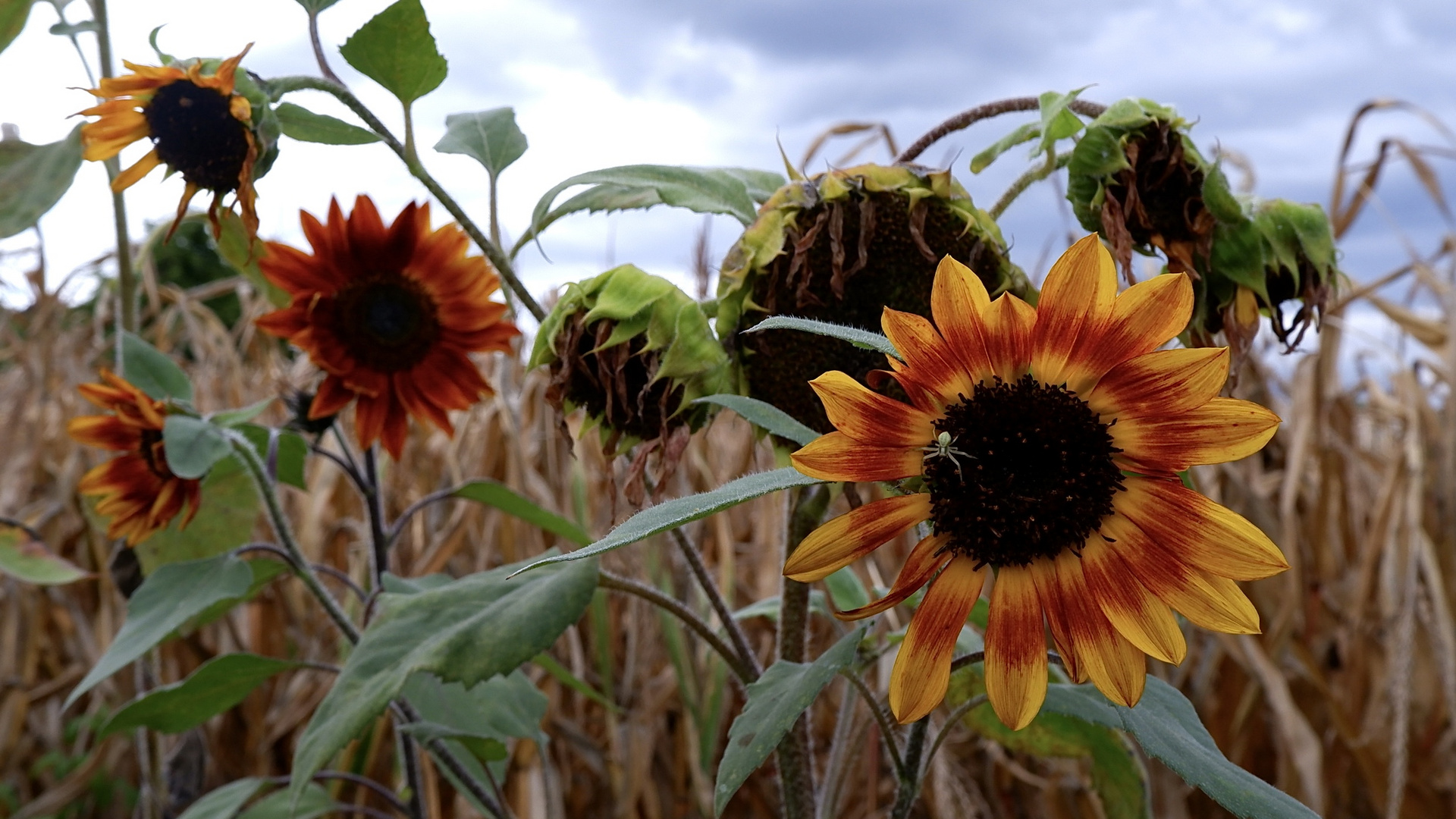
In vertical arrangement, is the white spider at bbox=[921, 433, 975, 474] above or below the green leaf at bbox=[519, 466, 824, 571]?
above

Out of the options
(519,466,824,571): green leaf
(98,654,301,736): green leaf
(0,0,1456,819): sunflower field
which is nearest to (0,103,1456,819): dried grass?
(0,0,1456,819): sunflower field

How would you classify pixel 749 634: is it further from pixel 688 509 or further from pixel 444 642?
pixel 688 509

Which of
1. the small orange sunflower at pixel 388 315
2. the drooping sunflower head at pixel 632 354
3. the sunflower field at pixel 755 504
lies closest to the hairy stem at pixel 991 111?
the sunflower field at pixel 755 504

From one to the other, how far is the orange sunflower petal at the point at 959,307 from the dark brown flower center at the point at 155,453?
53 cm

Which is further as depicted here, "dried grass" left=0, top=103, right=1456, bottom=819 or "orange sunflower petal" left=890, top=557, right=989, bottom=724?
"dried grass" left=0, top=103, right=1456, bottom=819

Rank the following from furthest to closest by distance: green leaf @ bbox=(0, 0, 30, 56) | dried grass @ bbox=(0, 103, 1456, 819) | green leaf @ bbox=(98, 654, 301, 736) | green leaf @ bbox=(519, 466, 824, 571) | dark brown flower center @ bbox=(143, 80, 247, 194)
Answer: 1. dried grass @ bbox=(0, 103, 1456, 819)
2. green leaf @ bbox=(0, 0, 30, 56)
3. green leaf @ bbox=(98, 654, 301, 736)
4. dark brown flower center @ bbox=(143, 80, 247, 194)
5. green leaf @ bbox=(519, 466, 824, 571)

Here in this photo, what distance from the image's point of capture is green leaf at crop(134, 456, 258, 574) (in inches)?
29.0

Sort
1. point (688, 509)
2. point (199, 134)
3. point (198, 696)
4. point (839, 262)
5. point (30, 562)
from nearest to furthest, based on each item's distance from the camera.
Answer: point (688, 509) → point (839, 262) → point (199, 134) → point (198, 696) → point (30, 562)

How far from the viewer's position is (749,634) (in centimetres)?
124

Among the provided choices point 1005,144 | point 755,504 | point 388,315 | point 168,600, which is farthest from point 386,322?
point 755,504

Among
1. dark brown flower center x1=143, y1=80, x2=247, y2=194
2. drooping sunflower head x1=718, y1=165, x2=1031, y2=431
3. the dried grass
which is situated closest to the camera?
drooping sunflower head x1=718, y1=165, x2=1031, y2=431

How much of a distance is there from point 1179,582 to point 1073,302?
0.09 metres

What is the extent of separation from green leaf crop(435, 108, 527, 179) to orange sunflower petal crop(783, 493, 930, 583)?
0.95 feet

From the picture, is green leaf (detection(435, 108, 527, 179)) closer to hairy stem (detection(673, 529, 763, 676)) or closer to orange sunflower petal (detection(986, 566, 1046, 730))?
hairy stem (detection(673, 529, 763, 676))
